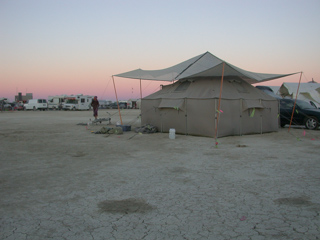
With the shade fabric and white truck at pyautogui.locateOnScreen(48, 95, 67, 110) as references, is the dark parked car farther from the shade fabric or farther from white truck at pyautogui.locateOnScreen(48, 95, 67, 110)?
white truck at pyautogui.locateOnScreen(48, 95, 67, 110)

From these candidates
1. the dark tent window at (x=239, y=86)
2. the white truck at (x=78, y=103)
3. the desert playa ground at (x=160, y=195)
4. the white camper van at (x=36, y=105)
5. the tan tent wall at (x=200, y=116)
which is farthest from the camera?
the white camper van at (x=36, y=105)

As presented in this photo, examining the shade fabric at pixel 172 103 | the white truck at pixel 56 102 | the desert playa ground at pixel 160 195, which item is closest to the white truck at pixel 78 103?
the white truck at pixel 56 102

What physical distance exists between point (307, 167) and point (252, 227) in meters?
3.63

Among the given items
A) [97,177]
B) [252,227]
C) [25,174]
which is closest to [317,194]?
[252,227]

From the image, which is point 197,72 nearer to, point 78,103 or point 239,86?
point 239,86

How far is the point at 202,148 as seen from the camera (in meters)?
8.94

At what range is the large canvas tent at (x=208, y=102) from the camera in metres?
11.6

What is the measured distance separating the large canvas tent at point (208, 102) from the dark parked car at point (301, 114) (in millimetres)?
1820

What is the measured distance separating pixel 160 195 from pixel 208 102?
7652mm

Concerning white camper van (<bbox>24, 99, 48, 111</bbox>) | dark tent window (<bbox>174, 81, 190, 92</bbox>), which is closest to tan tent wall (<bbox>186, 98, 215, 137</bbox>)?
dark tent window (<bbox>174, 81, 190, 92</bbox>)

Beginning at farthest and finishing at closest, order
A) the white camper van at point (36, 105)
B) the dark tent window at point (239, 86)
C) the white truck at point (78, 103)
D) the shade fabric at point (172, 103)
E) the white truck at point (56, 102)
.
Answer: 1. the white truck at point (56, 102)
2. the white camper van at point (36, 105)
3. the white truck at point (78, 103)
4. the dark tent window at point (239, 86)
5. the shade fabric at point (172, 103)

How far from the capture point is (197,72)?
12414mm

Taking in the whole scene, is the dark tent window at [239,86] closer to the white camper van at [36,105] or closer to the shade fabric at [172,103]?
the shade fabric at [172,103]

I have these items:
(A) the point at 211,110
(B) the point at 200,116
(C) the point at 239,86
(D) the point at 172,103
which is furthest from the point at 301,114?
(D) the point at 172,103
